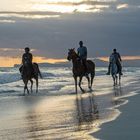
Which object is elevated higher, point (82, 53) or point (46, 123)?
point (82, 53)

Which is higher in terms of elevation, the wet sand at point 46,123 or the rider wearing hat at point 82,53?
the rider wearing hat at point 82,53

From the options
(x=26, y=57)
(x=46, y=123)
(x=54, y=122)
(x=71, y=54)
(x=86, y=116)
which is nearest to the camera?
(x=46, y=123)

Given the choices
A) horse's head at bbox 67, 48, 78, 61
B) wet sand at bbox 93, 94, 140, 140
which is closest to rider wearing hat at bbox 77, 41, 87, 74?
horse's head at bbox 67, 48, 78, 61

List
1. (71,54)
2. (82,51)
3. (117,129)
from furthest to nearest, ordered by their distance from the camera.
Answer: (82,51) < (71,54) < (117,129)

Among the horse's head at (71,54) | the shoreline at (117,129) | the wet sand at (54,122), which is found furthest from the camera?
the horse's head at (71,54)

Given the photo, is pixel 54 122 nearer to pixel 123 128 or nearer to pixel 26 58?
pixel 123 128

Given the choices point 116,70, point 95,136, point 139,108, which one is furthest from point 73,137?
point 116,70

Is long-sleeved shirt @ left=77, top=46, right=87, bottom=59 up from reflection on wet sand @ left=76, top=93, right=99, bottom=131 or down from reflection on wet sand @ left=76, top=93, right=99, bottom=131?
up

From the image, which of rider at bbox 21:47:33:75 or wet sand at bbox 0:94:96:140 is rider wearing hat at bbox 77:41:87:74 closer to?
rider at bbox 21:47:33:75

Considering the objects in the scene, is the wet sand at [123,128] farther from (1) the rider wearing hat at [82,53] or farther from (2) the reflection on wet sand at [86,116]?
(1) the rider wearing hat at [82,53]

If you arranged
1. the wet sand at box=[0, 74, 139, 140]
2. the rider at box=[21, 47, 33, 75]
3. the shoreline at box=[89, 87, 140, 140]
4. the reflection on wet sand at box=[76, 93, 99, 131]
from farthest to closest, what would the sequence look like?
the rider at box=[21, 47, 33, 75], the reflection on wet sand at box=[76, 93, 99, 131], the wet sand at box=[0, 74, 139, 140], the shoreline at box=[89, 87, 140, 140]

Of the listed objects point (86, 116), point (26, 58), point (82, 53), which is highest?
point (82, 53)

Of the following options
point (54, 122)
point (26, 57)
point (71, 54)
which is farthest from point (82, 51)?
point (54, 122)

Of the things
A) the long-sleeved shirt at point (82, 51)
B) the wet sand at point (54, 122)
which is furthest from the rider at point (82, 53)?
the wet sand at point (54, 122)
